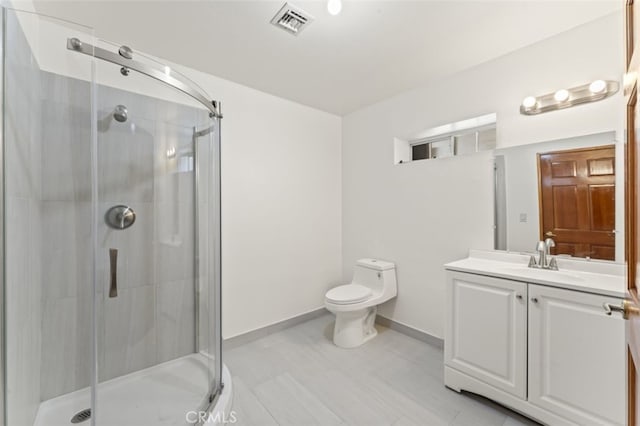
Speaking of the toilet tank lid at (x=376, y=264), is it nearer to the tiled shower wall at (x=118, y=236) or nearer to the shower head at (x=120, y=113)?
the tiled shower wall at (x=118, y=236)

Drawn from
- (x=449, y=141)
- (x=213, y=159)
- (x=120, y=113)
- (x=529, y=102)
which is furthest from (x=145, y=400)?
(x=529, y=102)

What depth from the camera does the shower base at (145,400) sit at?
4.53ft

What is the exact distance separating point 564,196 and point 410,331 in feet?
5.29

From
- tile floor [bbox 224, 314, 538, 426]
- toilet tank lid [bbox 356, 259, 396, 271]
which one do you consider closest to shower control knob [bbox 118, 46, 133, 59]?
tile floor [bbox 224, 314, 538, 426]

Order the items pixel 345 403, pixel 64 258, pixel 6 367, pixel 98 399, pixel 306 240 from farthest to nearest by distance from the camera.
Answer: pixel 306 240
pixel 345 403
pixel 64 258
pixel 98 399
pixel 6 367

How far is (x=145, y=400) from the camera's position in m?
1.52

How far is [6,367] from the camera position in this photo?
1.01 m

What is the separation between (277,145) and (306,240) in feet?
3.36

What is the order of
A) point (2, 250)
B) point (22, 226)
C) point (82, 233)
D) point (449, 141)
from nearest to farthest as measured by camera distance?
point (2, 250)
point (22, 226)
point (82, 233)
point (449, 141)

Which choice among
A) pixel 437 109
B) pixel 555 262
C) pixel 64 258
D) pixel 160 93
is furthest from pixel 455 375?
pixel 160 93

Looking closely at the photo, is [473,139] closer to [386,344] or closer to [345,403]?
[386,344]

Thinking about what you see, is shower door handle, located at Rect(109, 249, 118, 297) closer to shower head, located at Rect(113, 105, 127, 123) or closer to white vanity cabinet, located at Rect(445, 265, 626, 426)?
shower head, located at Rect(113, 105, 127, 123)

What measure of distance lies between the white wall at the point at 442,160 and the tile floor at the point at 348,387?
1.69ft

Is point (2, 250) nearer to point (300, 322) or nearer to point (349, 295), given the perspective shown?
point (349, 295)
